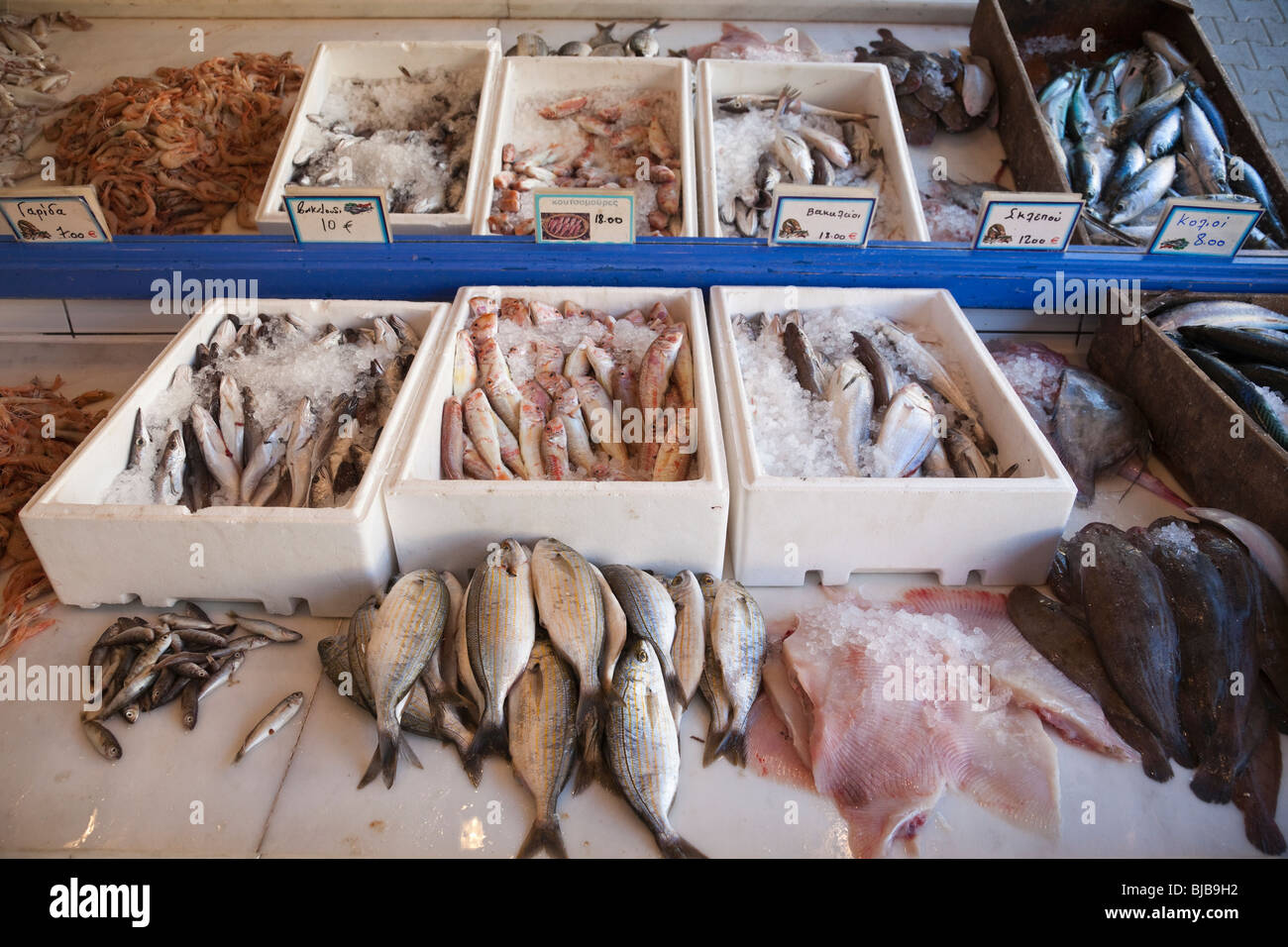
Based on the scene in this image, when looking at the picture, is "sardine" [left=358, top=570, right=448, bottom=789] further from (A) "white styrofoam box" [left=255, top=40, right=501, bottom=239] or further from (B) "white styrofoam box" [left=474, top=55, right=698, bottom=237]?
(B) "white styrofoam box" [left=474, top=55, right=698, bottom=237]

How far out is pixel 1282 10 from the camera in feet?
15.3

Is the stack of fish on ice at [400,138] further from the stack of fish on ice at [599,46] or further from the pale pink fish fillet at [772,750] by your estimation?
the pale pink fish fillet at [772,750]

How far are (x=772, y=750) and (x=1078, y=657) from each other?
0.80 metres

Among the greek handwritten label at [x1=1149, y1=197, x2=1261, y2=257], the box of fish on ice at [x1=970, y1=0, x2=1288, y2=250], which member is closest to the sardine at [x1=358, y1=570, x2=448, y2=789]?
the greek handwritten label at [x1=1149, y1=197, x2=1261, y2=257]

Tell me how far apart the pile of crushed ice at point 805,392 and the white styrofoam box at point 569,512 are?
19cm

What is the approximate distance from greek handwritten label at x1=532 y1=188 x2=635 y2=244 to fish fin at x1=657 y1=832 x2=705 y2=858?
6.04 ft

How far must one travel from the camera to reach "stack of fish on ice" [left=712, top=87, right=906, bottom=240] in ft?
11.1

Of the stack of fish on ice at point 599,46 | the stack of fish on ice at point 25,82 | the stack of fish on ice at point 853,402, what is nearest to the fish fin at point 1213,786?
the stack of fish on ice at point 853,402

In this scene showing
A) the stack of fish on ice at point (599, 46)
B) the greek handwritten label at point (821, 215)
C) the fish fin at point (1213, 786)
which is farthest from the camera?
the stack of fish on ice at point (599, 46)

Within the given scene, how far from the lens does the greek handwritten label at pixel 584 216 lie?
8.59 ft

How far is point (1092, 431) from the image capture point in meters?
2.54

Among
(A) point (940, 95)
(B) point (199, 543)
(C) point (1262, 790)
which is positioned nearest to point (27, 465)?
(B) point (199, 543)

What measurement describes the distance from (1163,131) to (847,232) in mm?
2037

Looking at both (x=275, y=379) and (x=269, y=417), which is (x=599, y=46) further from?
(x=269, y=417)
